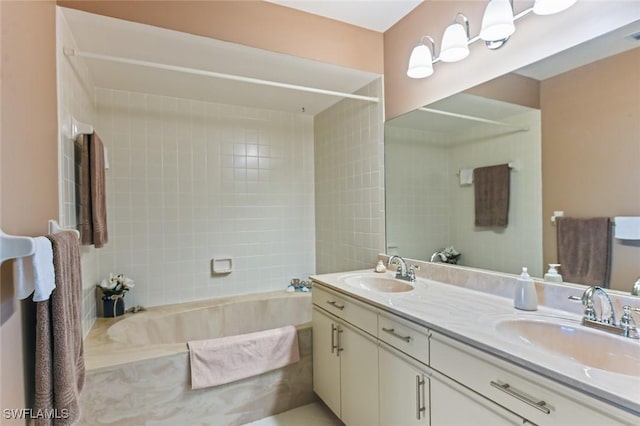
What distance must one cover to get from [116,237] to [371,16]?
8.85ft

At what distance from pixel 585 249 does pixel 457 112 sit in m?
1.04

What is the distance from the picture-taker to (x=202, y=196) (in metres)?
3.01

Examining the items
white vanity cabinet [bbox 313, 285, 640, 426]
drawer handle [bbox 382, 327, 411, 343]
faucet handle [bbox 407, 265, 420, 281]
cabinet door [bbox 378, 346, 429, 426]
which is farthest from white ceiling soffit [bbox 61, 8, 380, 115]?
cabinet door [bbox 378, 346, 429, 426]

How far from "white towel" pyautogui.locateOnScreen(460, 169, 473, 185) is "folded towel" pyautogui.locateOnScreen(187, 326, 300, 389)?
4.86ft

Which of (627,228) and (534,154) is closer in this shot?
(627,228)

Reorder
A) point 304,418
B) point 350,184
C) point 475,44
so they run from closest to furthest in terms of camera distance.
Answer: point 475,44, point 304,418, point 350,184

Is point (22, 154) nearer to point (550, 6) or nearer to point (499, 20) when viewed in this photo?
point (499, 20)

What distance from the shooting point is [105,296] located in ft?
8.13

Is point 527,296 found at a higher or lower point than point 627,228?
lower

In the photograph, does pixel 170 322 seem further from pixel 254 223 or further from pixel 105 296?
pixel 254 223

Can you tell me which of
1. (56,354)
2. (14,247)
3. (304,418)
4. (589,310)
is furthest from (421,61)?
(304,418)

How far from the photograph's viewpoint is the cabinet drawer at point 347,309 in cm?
161

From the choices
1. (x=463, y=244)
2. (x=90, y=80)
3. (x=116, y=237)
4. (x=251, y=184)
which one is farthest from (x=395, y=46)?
(x=116, y=237)

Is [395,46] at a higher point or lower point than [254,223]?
higher
